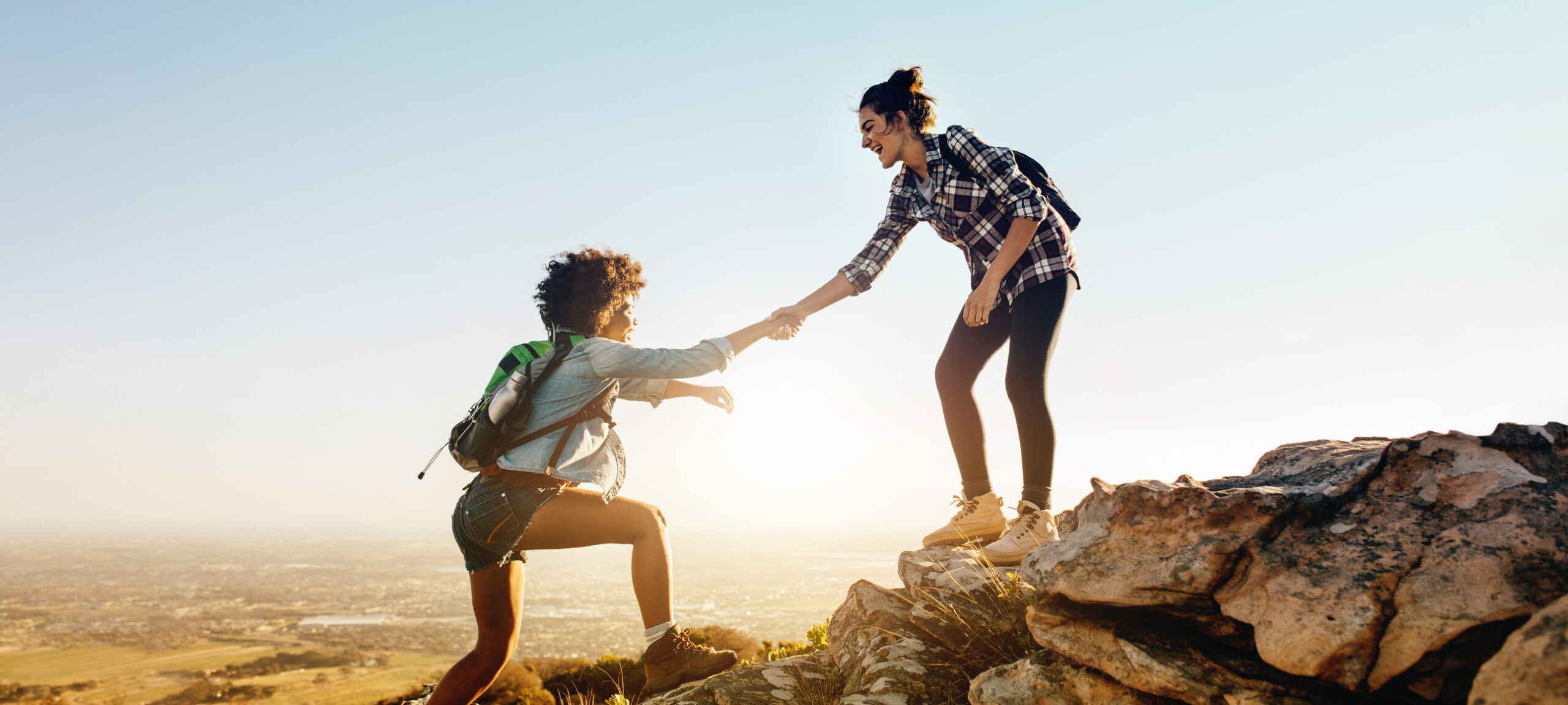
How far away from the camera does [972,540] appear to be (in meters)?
4.64

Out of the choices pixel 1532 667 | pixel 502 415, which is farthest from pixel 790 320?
pixel 1532 667

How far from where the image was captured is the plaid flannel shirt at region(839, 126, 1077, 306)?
432cm

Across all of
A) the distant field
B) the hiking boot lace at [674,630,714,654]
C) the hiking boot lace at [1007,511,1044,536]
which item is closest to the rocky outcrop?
the hiking boot lace at [1007,511,1044,536]

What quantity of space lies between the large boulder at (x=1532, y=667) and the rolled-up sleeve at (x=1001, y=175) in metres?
2.95

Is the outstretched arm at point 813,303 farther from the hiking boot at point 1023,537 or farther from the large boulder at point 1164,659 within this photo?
the large boulder at point 1164,659

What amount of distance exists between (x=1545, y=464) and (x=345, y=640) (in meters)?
92.4

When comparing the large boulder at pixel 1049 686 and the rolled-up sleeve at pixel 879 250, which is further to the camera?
the rolled-up sleeve at pixel 879 250

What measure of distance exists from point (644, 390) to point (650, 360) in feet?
2.85

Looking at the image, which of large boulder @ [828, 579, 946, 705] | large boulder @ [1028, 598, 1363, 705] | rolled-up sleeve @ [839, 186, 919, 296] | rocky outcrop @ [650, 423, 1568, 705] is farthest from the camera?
rolled-up sleeve @ [839, 186, 919, 296]

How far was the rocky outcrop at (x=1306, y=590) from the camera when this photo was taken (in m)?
1.94

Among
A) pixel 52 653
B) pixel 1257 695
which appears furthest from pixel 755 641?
pixel 52 653

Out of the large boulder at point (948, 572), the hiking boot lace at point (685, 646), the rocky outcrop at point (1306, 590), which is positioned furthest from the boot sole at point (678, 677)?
the large boulder at point (948, 572)

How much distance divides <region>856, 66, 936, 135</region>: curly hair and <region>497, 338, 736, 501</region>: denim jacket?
6.68ft

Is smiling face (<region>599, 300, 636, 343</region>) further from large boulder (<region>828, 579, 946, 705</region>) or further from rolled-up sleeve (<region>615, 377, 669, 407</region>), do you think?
large boulder (<region>828, 579, 946, 705</region>)
